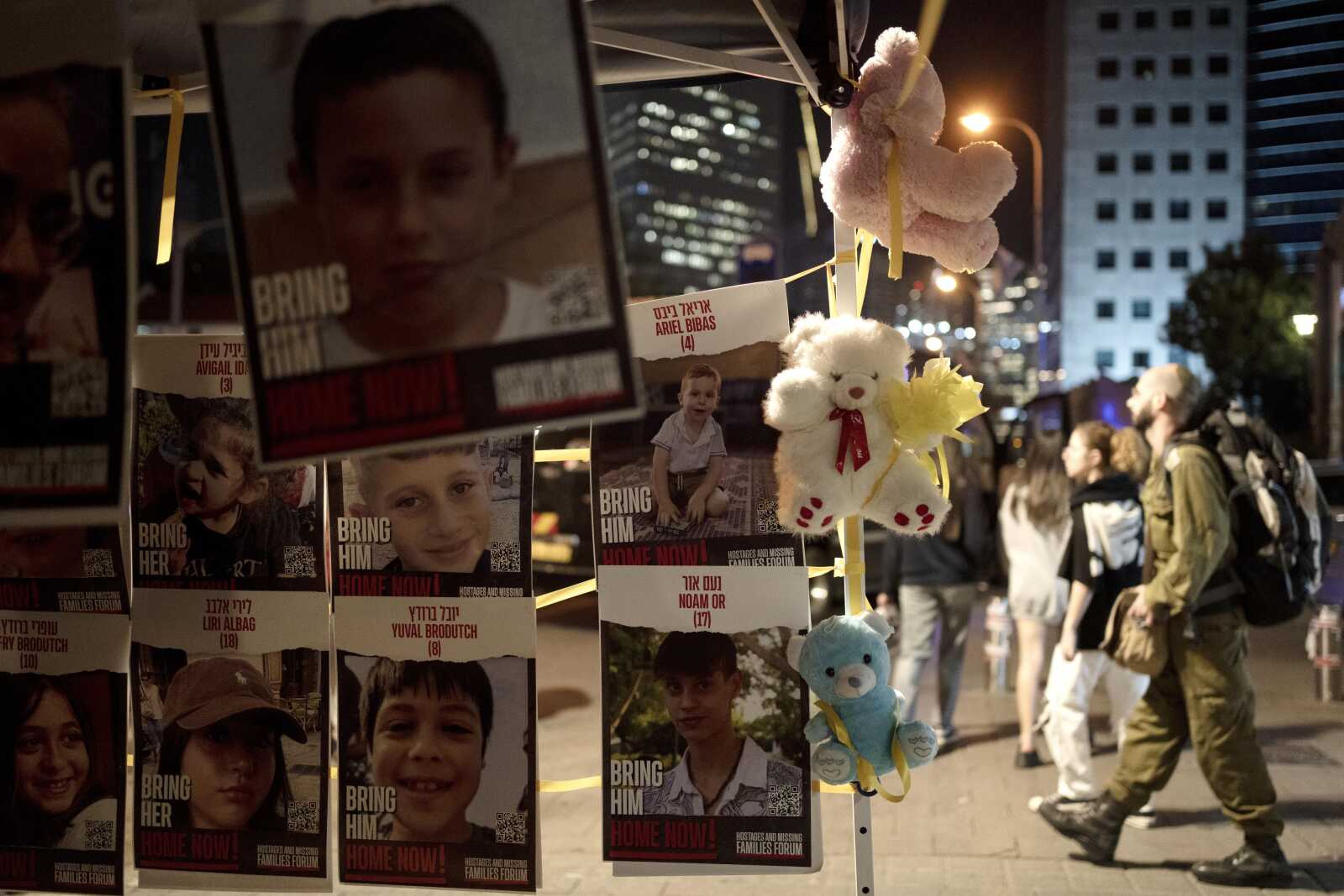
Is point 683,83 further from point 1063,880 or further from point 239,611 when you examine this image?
point 1063,880

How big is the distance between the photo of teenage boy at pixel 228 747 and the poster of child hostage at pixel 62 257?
4.02 feet

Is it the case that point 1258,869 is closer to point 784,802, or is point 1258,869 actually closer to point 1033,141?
point 784,802

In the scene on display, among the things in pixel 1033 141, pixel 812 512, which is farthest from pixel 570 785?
pixel 1033 141

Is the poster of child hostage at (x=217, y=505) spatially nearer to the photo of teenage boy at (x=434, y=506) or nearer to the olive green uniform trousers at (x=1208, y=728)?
the photo of teenage boy at (x=434, y=506)

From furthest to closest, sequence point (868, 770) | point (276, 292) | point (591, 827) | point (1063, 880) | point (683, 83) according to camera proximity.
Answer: point (591, 827) → point (1063, 880) → point (683, 83) → point (868, 770) → point (276, 292)

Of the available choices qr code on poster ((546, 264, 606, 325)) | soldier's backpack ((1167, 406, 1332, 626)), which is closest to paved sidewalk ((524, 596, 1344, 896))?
soldier's backpack ((1167, 406, 1332, 626))

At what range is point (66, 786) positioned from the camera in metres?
3.17

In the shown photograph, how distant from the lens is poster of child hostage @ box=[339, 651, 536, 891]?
119 inches

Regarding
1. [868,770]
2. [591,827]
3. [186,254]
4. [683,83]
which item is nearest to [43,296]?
[868,770]

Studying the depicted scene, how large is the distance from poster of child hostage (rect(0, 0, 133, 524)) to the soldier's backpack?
4.57 metres

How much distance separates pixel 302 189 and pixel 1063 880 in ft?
14.8

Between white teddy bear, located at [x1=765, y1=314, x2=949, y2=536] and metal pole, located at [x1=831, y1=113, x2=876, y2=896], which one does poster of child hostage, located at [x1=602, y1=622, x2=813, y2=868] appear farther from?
white teddy bear, located at [x1=765, y1=314, x2=949, y2=536]

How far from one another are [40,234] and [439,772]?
65.8 inches

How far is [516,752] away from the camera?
3.04 metres
